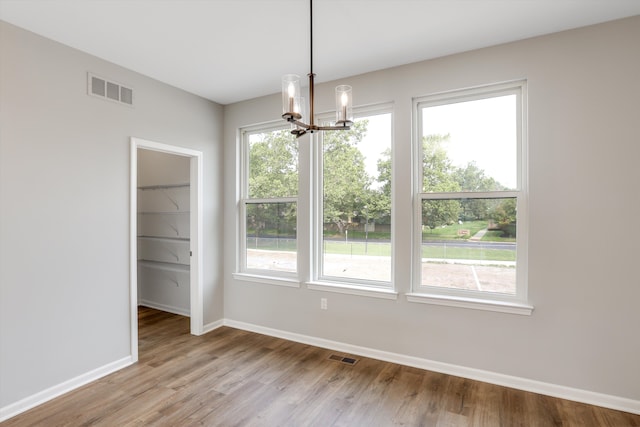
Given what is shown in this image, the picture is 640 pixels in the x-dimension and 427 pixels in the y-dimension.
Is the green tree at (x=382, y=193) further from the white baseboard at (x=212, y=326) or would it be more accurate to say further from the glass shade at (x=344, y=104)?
the white baseboard at (x=212, y=326)

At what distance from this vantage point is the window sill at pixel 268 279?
3768 mm

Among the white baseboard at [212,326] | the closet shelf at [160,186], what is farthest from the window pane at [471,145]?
the closet shelf at [160,186]

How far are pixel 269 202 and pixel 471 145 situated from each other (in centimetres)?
226

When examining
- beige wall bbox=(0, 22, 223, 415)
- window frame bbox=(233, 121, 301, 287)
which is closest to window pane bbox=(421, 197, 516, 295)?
window frame bbox=(233, 121, 301, 287)

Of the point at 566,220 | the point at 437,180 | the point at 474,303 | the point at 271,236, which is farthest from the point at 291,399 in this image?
the point at 566,220

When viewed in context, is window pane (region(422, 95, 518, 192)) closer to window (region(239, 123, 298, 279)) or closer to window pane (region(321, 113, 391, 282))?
window pane (region(321, 113, 391, 282))

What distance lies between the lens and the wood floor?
2.30 metres

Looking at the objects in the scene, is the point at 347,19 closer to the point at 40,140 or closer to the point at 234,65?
the point at 234,65

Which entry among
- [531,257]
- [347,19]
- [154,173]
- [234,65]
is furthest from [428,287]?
[154,173]

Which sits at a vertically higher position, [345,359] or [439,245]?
[439,245]

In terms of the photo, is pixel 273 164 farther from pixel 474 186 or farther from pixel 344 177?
pixel 474 186

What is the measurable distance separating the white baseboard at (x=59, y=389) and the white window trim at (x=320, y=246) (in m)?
1.93

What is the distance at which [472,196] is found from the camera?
2.91 metres

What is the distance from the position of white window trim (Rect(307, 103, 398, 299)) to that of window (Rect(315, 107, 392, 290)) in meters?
0.01
